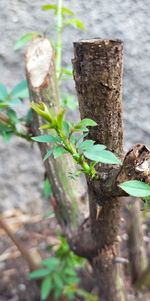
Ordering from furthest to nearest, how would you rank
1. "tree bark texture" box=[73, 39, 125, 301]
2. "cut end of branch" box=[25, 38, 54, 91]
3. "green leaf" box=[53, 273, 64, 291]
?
"green leaf" box=[53, 273, 64, 291] < "cut end of branch" box=[25, 38, 54, 91] < "tree bark texture" box=[73, 39, 125, 301]

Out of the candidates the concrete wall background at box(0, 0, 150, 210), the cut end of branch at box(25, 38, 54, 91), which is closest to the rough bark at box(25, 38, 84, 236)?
the cut end of branch at box(25, 38, 54, 91)

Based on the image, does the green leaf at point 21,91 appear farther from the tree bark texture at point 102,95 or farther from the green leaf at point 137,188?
the green leaf at point 137,188

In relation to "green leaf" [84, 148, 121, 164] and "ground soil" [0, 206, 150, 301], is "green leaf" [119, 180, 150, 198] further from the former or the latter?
"ground soil" [0, 206, 150, 301]

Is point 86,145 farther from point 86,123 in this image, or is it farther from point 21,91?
point 21,91

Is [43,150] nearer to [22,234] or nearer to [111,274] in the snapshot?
[111,274]

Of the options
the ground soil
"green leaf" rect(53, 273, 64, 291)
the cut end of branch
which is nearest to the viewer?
the cut end of branch
